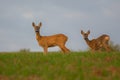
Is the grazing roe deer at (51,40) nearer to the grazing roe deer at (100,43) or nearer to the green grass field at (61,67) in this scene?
the grazing roe deer at (100,43)

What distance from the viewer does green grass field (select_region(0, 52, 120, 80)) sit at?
15.2m

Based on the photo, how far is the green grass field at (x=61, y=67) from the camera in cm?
1518

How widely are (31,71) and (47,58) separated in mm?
2755

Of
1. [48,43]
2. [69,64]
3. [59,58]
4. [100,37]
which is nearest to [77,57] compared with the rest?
[59,58]

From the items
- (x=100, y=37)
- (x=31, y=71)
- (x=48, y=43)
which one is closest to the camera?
(x=31, y=71)

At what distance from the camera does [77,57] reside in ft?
62.4

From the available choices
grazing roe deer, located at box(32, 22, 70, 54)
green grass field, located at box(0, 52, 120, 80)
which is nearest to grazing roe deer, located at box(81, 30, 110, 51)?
grazing roe deer, located at box(32, 22, 70, 54)

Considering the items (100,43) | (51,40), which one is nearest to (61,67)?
(51,40)

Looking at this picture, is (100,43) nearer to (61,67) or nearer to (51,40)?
(51,40)

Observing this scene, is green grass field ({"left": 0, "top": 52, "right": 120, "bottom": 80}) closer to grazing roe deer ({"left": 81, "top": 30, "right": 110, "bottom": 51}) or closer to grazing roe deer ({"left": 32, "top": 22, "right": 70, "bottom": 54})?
grazing roe deer ({"left": 32, "top": 22, "right": 70, "bottom": 54})

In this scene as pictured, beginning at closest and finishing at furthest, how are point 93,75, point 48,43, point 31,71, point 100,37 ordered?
point 93,75 < point 31,71 < point 48,43 < point 100,37

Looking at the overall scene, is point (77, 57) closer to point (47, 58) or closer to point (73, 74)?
point (47, 58)

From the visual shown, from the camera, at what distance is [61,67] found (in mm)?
16672

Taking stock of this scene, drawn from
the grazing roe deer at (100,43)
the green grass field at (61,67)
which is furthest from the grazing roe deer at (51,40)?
the green grass field at (61,67)
